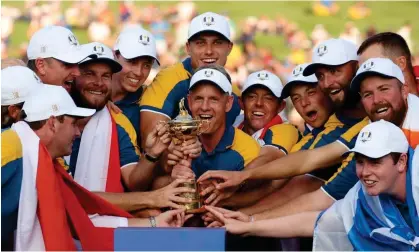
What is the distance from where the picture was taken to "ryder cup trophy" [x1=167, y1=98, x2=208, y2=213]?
600cm

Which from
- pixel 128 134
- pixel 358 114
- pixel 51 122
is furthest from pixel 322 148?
pixel 51 122

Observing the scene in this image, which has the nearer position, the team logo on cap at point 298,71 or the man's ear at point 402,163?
the man's ear at point 402,163

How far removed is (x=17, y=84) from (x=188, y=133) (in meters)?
1.08

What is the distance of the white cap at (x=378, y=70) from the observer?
20.5 ft

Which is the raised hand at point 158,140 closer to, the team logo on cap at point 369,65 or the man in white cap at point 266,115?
the man in white cap at point 266,115

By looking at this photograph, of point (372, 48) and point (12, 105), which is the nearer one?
point (12, 105)

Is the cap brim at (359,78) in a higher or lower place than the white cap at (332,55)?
lower

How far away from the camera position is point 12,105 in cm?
599

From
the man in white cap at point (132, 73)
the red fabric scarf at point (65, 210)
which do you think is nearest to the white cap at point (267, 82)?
the man in white cap at point (132, 73)

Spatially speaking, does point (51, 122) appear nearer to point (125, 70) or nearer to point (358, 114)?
point (125, 70)

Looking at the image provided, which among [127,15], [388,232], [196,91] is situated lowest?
[388,232]

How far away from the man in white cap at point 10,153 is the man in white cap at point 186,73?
109 centimetres

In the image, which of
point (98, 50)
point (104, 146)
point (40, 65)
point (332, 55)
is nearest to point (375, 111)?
point (332, 55)

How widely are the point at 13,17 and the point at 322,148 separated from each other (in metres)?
11.7
